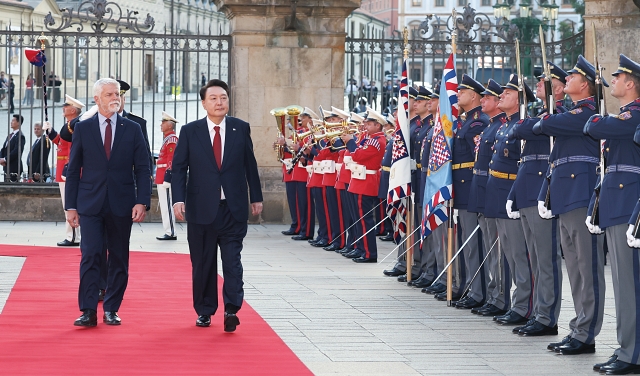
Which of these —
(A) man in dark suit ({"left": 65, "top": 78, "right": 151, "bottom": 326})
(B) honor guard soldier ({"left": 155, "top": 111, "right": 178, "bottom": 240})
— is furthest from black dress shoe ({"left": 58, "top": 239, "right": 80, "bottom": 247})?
(A) man in dark suit ({"left": 65, "top": 78, "right": 151, "bottom": 326})

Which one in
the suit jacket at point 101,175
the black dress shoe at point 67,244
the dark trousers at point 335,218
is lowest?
the black dress shoe at point 67,244

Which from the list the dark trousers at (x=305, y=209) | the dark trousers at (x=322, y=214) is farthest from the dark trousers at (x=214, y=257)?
the dark trousers at (x=305, y=209)

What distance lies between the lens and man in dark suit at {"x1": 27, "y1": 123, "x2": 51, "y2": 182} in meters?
17.7

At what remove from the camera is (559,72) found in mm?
8555

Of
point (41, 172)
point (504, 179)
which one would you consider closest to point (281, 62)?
point (41, 172)

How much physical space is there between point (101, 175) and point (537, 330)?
335 cm

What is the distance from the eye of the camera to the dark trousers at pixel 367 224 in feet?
44.1

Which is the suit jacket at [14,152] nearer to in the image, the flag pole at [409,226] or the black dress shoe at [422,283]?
the flag pole at [409,226]

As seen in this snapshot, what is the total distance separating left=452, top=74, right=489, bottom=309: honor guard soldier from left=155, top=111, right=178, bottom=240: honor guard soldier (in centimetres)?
614

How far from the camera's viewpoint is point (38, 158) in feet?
62.3

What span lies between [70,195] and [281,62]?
921 cm

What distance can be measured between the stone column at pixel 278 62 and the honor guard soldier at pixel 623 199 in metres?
10.6

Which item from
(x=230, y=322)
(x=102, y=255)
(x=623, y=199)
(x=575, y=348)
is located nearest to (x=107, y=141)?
(x=102, y=255)

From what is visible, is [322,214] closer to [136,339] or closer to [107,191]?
[107,191]
